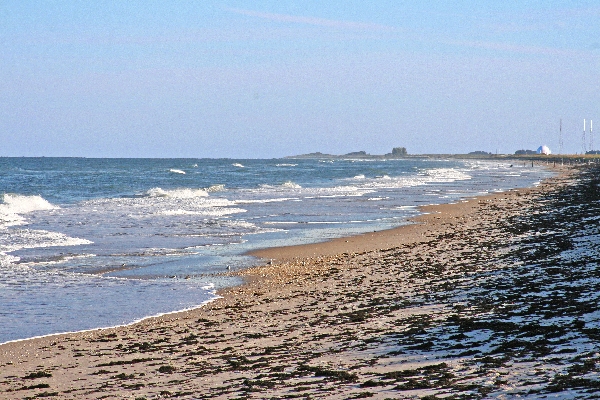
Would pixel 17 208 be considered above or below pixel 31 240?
above

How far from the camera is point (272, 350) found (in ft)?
25.5

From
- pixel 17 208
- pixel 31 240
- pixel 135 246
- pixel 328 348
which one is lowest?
pixel 328 348

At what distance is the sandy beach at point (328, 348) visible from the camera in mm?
6199

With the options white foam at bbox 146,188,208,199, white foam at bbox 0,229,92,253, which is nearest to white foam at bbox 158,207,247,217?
white foam at bbox 0,229,92,253

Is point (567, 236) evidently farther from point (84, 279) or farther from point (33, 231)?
point (33, 231)

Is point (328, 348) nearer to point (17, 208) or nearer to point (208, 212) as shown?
point (208, 212)

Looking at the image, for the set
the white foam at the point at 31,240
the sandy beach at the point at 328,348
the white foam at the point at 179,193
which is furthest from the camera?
the white foam at the point at 179,193

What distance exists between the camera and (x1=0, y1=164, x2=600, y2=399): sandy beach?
20.3 feet

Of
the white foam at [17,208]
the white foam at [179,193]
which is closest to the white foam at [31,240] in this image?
the white foam at [17,208]

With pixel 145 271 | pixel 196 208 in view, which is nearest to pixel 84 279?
pixel 145 271

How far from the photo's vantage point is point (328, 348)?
25.4ft

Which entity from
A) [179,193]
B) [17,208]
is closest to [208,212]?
[17,208]

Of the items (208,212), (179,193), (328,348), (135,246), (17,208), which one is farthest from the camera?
(179,193)

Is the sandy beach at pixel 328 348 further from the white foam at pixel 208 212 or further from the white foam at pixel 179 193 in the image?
the white foam at pixel 179 193
